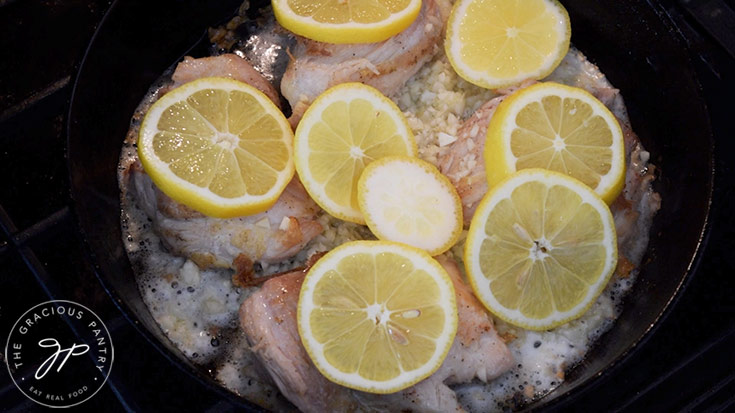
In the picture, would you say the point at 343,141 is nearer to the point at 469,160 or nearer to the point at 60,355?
the point at 469,160

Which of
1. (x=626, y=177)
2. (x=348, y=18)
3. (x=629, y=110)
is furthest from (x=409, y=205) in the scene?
(x=629, y=110)

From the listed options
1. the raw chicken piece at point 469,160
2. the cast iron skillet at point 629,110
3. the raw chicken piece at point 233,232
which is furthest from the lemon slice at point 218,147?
the raw chicken piece at point 469,160

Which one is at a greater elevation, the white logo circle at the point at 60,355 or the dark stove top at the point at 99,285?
the dark stove top at the point at 99,285

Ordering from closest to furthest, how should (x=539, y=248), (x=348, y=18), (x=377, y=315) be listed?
(x=377, y=315) < (x=539, y=248) < (x=348, y=18)

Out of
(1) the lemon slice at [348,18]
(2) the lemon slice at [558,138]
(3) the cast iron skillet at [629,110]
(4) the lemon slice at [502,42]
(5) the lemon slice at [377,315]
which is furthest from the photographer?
(4) the lemon slice at [502,42]

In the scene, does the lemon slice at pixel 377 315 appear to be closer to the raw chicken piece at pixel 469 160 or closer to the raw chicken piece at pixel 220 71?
the raw chicken piece at pixel 469 160

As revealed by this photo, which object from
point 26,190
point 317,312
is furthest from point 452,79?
point 26,190
